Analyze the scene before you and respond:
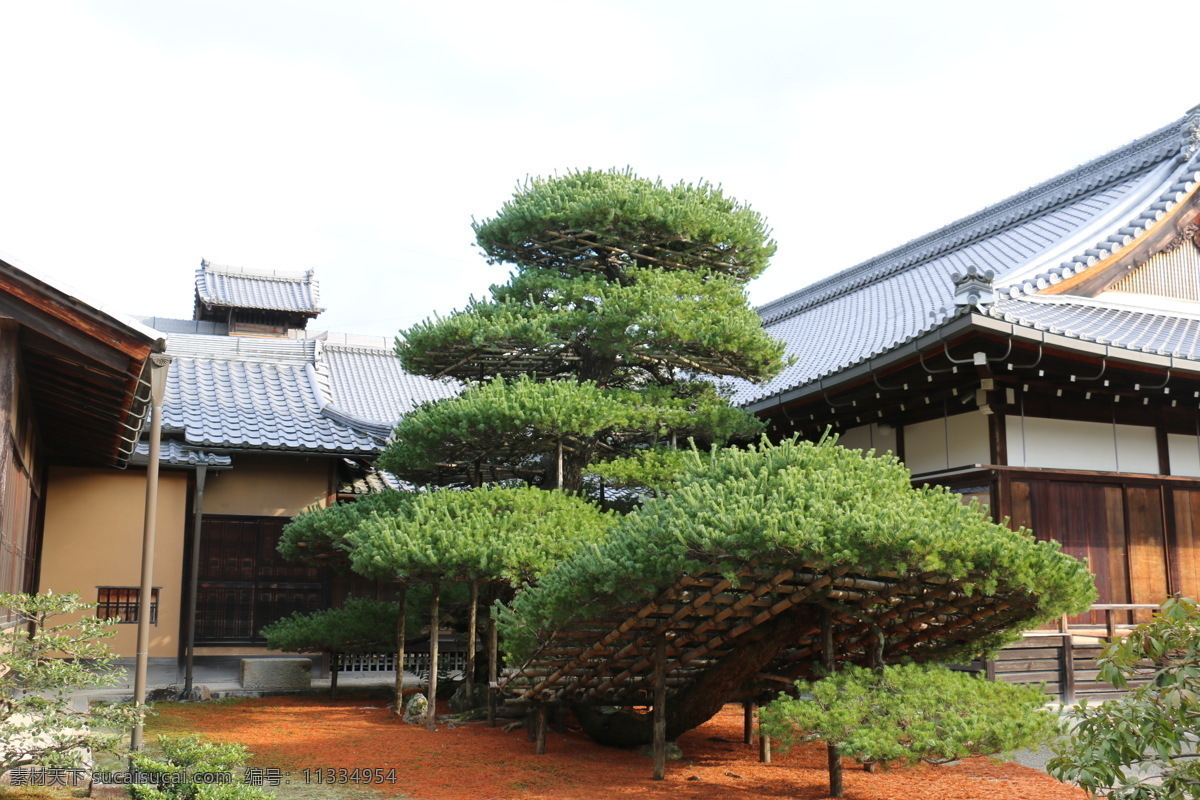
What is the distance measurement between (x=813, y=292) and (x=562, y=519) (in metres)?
14.0

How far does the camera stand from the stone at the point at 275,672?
13680mm

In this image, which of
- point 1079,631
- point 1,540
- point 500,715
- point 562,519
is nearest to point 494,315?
point 562,519

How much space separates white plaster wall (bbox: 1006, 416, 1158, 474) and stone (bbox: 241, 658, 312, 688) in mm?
9422

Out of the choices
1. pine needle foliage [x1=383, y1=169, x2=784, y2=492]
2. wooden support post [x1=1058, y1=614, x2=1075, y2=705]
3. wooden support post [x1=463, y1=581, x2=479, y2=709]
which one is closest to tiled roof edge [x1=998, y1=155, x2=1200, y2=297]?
pine needle foliage [x1=383, y1=169, x2=784, y2=492]

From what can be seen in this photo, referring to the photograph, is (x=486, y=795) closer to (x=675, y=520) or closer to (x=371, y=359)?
(x=675, y=520)

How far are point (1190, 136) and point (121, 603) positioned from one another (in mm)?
16451

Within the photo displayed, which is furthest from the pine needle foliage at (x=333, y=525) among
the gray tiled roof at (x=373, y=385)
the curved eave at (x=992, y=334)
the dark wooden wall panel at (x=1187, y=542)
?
the gray tiled roof at (x=373, y=385)

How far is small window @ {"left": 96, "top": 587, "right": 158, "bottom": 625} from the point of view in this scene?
1464 centimetres

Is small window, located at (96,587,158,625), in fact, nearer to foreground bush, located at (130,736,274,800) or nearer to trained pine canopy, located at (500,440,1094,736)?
trained pine canopy, located at (500,440,1094,736)

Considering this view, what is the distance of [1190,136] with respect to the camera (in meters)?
14.2

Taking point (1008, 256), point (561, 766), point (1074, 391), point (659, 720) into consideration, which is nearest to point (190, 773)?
point (561, 766)

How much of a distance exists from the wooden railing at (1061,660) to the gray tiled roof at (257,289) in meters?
30.4

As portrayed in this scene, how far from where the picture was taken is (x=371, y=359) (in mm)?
28016

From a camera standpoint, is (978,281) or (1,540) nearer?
(1,540)
